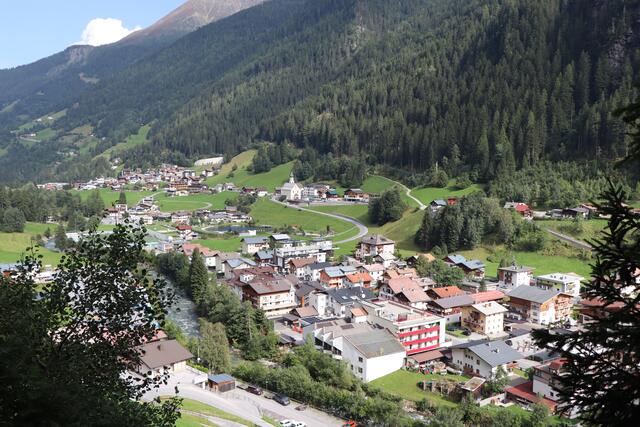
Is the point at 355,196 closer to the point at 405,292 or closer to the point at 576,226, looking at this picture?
the point at 576,226

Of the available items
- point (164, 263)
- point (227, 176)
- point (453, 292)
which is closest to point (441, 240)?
point (453, 292)

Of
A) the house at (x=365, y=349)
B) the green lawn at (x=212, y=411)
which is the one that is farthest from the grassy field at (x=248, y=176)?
the green lawn at (x=212, y=411)

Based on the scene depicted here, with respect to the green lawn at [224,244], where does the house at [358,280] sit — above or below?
below

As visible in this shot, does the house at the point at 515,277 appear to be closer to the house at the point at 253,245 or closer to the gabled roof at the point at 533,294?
the gabled roof at the point at 533,294

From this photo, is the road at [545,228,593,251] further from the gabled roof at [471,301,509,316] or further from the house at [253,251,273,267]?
the house at [253,251,273,267]

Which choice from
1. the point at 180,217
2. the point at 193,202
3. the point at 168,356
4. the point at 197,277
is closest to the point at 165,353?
the point at 168,356
